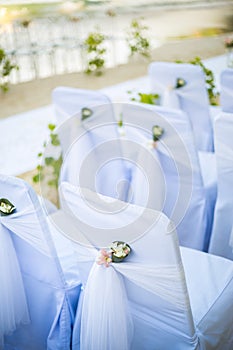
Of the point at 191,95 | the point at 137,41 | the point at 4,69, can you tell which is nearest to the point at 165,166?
the point at 191,95

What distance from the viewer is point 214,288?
1.73m

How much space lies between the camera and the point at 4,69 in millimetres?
5672

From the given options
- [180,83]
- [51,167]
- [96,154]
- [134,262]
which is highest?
[180,83]

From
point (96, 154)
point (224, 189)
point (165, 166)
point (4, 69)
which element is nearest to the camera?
point (224, 189)

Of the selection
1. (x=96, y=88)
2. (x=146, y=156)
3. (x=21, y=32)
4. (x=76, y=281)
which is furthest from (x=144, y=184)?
(x=21, y=32)

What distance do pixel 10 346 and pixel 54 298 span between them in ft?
1.21

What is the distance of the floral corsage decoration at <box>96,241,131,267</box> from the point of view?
1.40 metres

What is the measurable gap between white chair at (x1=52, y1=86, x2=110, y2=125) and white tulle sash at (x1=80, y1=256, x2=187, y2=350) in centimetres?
133

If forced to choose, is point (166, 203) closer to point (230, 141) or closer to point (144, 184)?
point (144, 184)

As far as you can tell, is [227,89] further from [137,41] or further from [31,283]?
[137,41]

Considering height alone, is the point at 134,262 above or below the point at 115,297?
above

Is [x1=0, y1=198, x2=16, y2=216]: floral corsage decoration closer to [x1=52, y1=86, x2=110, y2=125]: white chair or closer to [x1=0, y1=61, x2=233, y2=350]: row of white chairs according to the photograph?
[x1=0, y1=61, x2=233, y2=350]: row of white chairs

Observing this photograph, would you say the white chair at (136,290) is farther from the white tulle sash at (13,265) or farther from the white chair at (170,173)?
the white chair at (170,173)

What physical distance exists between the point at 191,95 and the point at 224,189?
1.07 m
